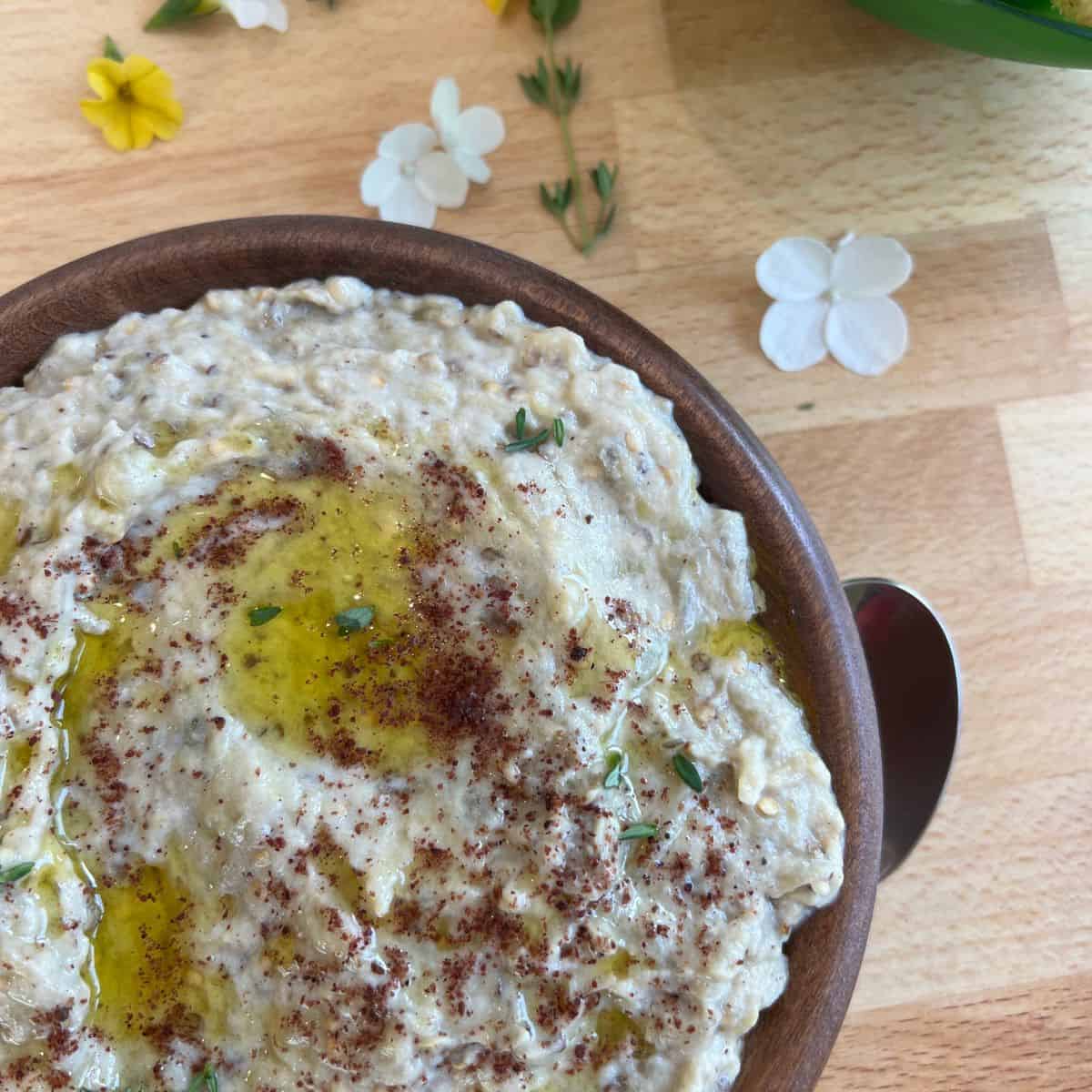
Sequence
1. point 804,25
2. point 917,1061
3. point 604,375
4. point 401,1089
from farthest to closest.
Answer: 1. point 804,25
2. point 917,1061
3. point 604,375
4. point 401,1089

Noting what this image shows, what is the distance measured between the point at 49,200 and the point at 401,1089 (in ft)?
4.91

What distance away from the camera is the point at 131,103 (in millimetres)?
1744

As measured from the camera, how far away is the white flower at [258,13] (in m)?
1.74

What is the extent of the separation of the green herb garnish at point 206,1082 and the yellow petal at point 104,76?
1480 millimetres

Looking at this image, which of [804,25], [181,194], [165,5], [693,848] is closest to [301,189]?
[181,194]

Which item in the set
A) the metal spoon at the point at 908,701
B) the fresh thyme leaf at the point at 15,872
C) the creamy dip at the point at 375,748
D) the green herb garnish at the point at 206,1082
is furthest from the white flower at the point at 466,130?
the green herb garnish at the point at 206,1082

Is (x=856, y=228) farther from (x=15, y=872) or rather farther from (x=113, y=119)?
(x=15, y=872)

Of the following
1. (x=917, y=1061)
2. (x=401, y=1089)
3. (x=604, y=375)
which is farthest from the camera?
(x=917, y=1061)

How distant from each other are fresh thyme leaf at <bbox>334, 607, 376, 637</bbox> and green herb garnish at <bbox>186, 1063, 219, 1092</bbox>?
0.53 meters

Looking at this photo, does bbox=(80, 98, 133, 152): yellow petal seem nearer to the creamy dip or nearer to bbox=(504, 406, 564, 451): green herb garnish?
the creamy dip

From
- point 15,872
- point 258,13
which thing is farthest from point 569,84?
point 15,872

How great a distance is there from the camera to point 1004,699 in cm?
174

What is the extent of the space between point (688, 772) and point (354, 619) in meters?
0.44

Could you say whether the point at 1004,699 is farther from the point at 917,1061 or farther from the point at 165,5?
the point at 165,5
